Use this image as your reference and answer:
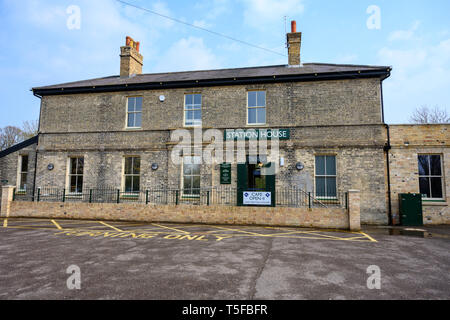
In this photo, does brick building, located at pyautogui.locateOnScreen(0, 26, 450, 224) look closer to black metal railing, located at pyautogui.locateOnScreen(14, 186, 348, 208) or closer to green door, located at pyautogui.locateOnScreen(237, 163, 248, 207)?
green door, located at pyautogui.locateOnScreen(237, 163, 248, 207)

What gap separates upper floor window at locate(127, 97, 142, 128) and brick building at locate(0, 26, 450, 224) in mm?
62

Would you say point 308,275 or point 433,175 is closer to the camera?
point 308,275

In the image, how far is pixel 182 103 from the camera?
1473 centimetres

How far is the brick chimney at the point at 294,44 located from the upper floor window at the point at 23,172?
1763cm

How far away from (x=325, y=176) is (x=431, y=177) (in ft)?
17.1

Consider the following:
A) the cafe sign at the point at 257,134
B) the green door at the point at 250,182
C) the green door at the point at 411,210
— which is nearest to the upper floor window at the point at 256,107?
the cafe sign at the point at 257,134

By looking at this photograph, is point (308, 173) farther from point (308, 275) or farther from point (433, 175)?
point (308, 275)

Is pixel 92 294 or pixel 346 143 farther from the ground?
pixel 346 143

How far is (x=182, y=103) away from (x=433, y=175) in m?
13.6

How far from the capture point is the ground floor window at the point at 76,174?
1510 cm

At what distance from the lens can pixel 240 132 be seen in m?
13.7

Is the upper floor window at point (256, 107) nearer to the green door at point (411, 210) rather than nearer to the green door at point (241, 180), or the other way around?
the green door at point (241, 180)
